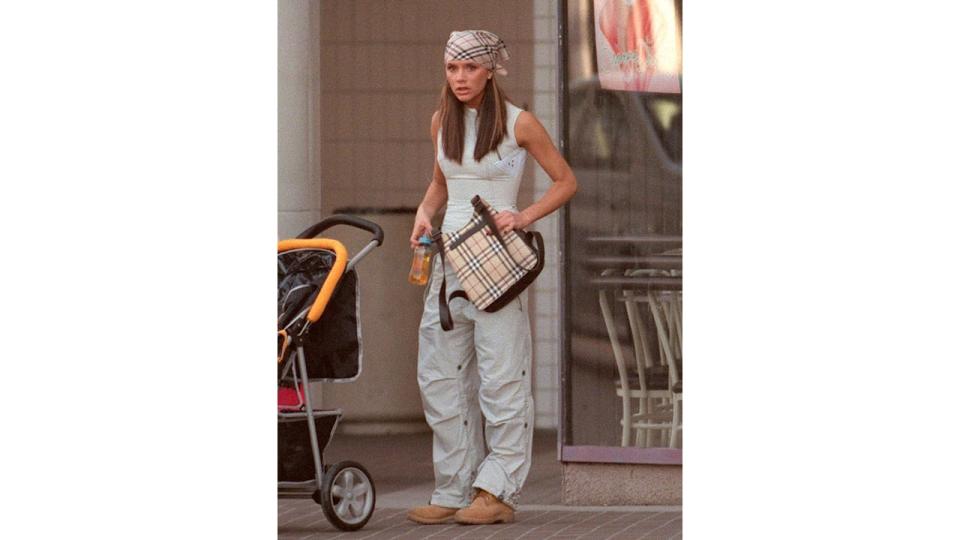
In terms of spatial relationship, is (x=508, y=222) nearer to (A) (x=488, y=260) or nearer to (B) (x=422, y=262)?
(A) (x=488, y=260)

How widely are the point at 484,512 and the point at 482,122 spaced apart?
1354mm

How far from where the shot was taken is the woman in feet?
29.7

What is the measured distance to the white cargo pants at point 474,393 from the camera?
910 centimetres

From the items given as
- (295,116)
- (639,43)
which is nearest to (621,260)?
(639,43)

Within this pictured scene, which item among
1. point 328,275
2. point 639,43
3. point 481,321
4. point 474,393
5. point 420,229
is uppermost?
point 639,43

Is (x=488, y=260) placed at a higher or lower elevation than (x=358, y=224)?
lower

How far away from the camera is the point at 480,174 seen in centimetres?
905

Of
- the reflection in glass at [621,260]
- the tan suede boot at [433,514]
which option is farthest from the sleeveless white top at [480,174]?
the tan suede boot at [433,514]

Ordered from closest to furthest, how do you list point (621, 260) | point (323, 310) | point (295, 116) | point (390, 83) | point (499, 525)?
1. point (323, 310)
2. point (499, 525)
3. point (621, 260)
4. point (295, 116)
5. point (390, 83)

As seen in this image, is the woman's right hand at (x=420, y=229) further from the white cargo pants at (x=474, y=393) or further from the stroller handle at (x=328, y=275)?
the stroller handle at (x=328, y=275)

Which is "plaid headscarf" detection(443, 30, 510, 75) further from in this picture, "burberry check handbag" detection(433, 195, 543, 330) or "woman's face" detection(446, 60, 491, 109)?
"burberry check handbag" detection(433, 195, 543, 330)
